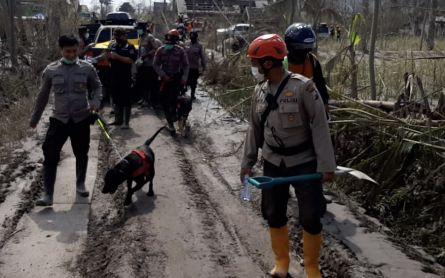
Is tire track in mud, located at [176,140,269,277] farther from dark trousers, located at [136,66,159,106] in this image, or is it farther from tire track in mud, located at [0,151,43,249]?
dark trousers, located at [136,66,159,106]

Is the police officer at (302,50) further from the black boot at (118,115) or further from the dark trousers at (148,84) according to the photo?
the dark trousers at (148,84)

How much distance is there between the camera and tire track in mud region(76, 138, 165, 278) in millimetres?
4609

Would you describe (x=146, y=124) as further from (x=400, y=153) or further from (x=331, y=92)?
(x=400, y=153)

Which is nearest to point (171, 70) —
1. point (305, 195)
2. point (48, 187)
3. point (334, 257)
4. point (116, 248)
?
point (48, 187)

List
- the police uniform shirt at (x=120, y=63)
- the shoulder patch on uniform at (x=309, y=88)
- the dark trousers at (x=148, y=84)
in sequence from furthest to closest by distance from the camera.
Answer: the dark trousers at (x=148, y=84), the police uniform shirt at (x=120, y=63), the shoulder patch on uniform at (x=309, y=88)

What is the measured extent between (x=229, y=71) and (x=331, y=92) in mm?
7327

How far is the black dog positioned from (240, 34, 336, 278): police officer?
2223 mm

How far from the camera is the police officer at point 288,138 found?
3.88m

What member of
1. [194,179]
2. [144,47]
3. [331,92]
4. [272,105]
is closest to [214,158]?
[194,179]

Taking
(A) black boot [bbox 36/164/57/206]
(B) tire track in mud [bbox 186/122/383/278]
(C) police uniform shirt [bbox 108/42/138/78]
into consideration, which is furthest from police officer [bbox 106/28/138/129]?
(B) tire track in mud [bbox 186/122/383/278]

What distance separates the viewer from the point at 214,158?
8.52 metres

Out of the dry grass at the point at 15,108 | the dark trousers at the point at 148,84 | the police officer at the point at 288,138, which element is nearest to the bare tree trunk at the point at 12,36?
the dry grass at the point at 15,108

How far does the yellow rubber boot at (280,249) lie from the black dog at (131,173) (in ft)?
7.67

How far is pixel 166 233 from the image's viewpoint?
538cm
